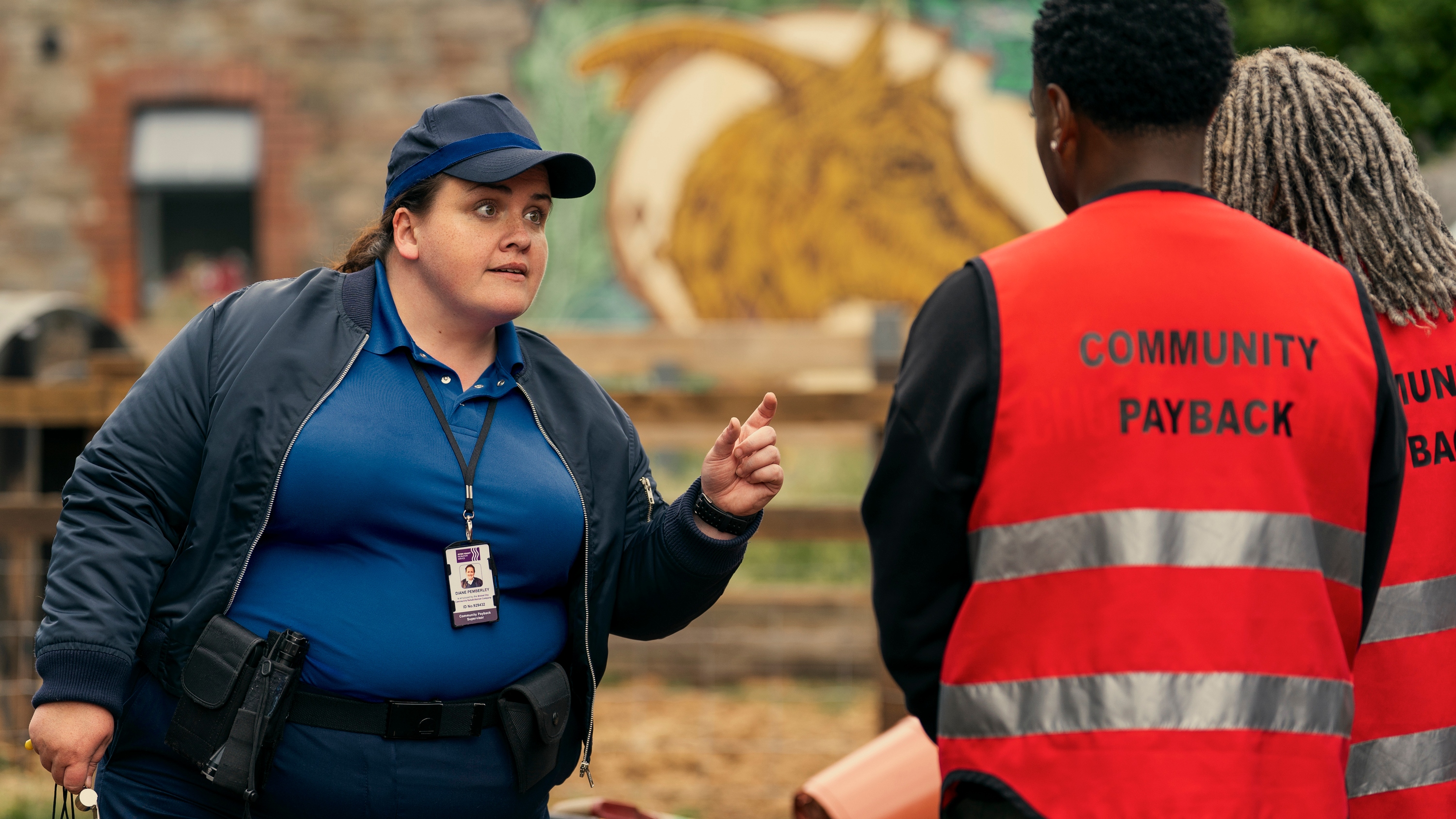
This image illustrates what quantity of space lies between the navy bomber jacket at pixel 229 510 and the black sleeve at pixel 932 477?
0.76 metres

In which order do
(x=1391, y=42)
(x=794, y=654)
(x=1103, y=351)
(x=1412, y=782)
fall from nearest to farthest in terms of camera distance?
(x=1103, y=351) → (x=1412, y=782) → (x=794, y=654) → (x=1391, y=42)

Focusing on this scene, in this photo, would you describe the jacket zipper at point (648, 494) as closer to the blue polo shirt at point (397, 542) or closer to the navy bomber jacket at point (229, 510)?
the navy bomber jacket at point (229, 510)

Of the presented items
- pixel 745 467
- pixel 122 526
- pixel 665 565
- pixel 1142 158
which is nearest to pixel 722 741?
pixel 665 565

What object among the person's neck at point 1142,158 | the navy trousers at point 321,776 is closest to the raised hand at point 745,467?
the navy trousers at point 321,776

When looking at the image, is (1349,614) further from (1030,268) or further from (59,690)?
(59,690)

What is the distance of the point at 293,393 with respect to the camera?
237cm

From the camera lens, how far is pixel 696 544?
8.21ft

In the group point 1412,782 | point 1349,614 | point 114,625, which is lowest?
point 1412,782

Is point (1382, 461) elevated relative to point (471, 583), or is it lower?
elevated

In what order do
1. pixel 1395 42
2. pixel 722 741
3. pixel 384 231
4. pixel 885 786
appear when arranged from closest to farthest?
pixel 384 231, pixel 885 786, pixel 722 741, pixel 1395 42

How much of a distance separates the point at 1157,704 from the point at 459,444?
134 centimetres

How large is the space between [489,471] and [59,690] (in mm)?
779

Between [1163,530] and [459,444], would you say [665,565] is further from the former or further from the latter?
[1163,530]

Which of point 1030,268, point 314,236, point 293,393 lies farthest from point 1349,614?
point 314,236
